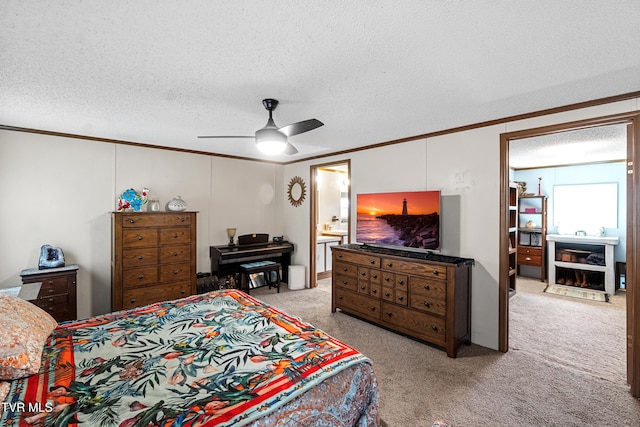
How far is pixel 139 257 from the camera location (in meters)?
3.83

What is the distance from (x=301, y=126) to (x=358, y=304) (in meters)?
2.51

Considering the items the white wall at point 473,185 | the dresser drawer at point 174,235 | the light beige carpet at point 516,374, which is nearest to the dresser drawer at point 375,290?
the light beige carpet at point 516,374

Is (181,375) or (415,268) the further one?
(415,268)

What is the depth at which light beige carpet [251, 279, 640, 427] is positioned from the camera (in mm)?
2111

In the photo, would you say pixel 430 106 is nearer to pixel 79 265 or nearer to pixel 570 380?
pixel 570 380

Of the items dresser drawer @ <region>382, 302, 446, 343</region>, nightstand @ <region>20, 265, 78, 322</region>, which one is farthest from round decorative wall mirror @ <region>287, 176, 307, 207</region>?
nightstand @ <region>20, 265, 78, 322</region>

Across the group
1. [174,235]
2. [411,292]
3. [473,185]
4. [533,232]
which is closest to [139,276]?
[174,235]

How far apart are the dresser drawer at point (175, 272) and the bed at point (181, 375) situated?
206 cm

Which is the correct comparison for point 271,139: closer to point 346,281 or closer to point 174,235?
point 346,281

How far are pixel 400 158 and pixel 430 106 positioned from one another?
1315 mm

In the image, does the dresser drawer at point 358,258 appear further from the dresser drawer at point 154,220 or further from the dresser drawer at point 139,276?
the dresser drawer at point 139,276

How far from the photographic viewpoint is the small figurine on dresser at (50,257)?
341 cm

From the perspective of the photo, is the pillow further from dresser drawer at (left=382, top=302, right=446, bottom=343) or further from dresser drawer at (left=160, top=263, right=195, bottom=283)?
dresser drawer at (left=382, top=302, right=446, bottom=343)

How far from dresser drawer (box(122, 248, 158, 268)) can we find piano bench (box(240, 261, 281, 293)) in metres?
1.41
